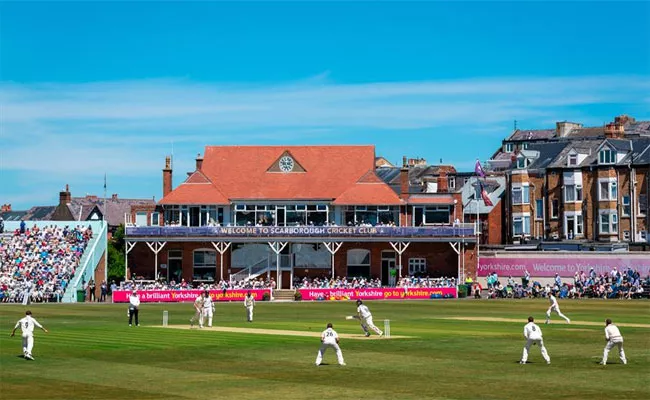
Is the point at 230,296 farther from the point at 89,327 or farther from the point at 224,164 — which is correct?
the point at 89,327

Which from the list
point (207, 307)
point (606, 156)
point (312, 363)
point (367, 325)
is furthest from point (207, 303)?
point (606, 156)

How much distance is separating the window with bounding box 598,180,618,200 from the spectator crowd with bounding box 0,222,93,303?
39874 millimetres

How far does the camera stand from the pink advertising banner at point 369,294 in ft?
263

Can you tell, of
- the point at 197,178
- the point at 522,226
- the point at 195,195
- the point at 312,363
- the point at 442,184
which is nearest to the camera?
the point at 312,363

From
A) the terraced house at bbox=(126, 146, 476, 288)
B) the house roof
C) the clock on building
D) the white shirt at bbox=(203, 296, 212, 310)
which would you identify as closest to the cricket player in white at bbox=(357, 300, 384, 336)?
the white shirt at bbox=(203, 296, 212, 310)

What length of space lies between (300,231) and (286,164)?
10201 mm

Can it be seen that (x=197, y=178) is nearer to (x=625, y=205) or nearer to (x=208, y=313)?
(x=625, y=205)

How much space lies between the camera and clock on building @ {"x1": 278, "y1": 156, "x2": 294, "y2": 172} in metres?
98.4

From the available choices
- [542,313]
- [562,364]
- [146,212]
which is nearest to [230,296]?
[146,212]

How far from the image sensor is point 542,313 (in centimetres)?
5778

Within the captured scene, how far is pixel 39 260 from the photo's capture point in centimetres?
8088

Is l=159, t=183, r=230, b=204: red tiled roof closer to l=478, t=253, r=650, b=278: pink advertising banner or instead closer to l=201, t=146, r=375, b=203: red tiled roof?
l=201, t=146, r=375, b=203: red tiled roof

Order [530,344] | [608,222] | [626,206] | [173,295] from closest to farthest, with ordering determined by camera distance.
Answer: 1. [530,344]
2. [173,295]
3. [626,206]
4. [608,222]

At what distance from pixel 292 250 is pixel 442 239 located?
11484mm
